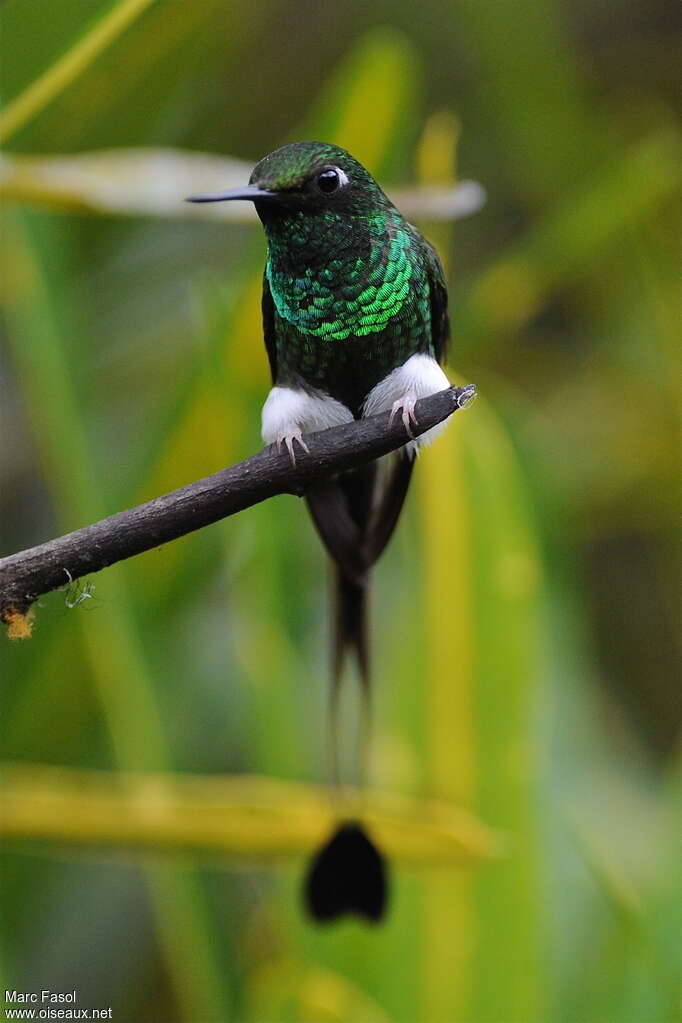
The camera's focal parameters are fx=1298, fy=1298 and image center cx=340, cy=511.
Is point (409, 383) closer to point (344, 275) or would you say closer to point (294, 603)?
point (344, 275)

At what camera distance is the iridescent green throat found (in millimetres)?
1105

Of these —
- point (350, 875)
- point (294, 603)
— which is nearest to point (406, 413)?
point (350, 875)

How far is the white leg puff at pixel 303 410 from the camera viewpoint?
1224 millimetres

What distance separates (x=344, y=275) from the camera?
1.13 meters

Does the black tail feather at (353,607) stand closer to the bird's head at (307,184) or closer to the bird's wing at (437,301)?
the bird's wing at (437,301)

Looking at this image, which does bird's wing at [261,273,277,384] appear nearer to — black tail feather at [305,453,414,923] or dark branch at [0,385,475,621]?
black tail feather at [305,453,414,923]

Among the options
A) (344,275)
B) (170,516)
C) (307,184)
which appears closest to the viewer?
(170,516)

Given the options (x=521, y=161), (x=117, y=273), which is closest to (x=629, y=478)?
(x=521, y=161)

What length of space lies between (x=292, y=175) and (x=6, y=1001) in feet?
3.22

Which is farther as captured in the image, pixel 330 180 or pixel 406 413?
pixel 330 180

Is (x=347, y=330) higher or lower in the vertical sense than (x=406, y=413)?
higher

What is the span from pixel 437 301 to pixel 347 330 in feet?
0.44

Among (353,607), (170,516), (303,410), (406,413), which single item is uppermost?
(303,410)

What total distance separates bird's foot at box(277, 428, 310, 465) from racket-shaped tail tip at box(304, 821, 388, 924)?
47 cm
